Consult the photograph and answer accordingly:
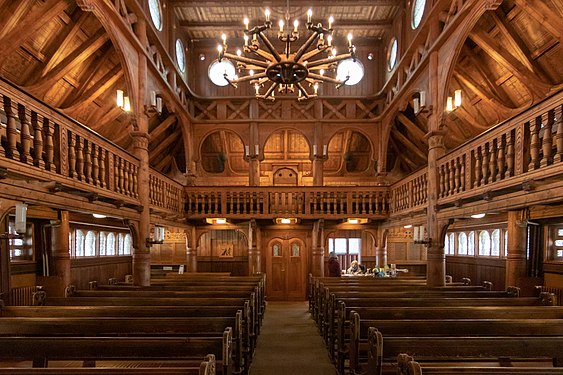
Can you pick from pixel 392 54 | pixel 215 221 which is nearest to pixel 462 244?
pixel 392 54

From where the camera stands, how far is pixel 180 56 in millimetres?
15727

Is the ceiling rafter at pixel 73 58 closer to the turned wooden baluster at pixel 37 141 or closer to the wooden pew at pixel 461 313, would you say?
the turned wooden baluster at pixel 37 141

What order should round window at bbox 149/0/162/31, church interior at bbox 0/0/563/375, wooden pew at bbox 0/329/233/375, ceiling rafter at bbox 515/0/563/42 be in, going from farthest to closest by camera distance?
round window at bbox 149/0/162/31 → ceiling rafter at bbox 515/0/563/42 → church interior at bbox 0/0/563/375 → wooden pew at bbox 0/329/233/375

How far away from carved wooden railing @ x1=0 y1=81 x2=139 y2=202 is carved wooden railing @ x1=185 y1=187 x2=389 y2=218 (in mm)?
5309

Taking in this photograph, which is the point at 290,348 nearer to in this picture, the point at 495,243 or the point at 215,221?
the point at 215,221

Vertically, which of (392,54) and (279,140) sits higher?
(392,54)

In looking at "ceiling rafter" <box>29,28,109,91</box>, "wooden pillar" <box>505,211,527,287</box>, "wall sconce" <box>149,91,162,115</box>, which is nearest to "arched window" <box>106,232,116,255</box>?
"wall sconce" <box>149,91,162,115</box>

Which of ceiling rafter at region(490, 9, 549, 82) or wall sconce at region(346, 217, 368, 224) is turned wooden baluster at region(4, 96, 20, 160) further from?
wall sconce at region(346, 217, 368, 224)

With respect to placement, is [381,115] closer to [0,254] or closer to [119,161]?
[119,161]

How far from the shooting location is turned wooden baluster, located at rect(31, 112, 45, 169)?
19.1ft

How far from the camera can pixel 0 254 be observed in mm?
10109

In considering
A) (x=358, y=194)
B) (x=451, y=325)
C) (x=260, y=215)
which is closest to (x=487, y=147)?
(x=451, y=325)

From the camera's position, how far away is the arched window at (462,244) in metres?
16.0

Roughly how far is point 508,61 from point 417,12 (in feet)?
13.3
